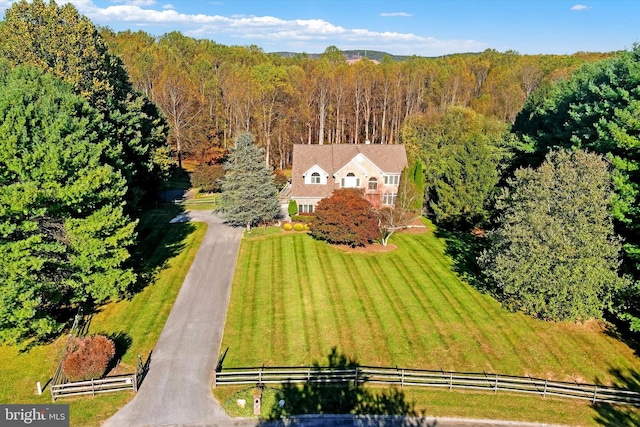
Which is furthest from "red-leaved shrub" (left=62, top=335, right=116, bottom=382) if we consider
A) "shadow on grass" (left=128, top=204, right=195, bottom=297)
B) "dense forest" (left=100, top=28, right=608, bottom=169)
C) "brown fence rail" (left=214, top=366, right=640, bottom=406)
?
"dense forest" (left=100, top=28, right=608, bottom=169)

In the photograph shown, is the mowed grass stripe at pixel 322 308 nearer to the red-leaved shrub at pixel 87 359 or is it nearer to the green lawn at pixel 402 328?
the green lawn at pixel 402 328

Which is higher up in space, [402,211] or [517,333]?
[402,211]

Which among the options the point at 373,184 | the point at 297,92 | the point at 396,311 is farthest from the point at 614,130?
the point at 297,92

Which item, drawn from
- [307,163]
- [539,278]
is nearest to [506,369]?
[539,278]

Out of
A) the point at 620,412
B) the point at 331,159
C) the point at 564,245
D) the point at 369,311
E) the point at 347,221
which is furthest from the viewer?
the point at 331,159

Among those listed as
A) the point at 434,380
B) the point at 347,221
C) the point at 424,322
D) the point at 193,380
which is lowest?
the point at 193,380

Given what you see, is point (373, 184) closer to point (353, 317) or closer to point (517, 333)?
point (353, 317)

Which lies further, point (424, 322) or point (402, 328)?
point (424, 322)

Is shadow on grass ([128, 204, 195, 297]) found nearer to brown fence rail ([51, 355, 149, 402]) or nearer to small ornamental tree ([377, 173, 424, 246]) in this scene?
brown fence rail ([51, 355, 149, 402])
